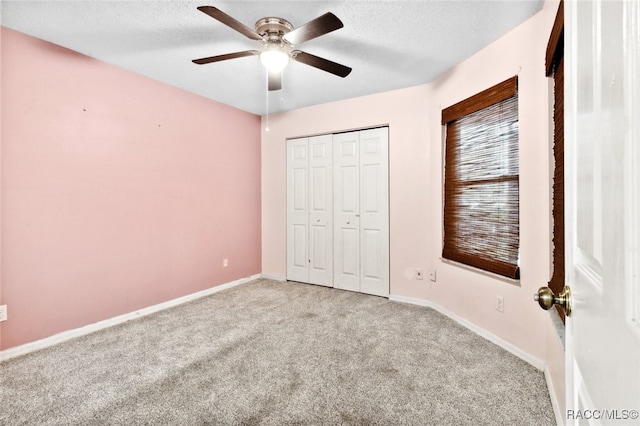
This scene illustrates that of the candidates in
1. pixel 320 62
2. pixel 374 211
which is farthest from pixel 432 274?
pixel 320 62

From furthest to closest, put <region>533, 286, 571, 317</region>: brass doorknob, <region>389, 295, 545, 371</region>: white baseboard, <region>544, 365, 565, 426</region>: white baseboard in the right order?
<region>389, 295, 545, 371</region>: white baseboard, <region>544, 365, 565, 426</region>: white baseboard, <region>533, 286, 571, 317</region>: brass doorknob

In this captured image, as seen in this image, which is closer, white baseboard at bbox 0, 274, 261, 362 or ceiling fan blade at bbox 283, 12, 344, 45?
ceiling fan blade at bbox 283, 12, 344, 45

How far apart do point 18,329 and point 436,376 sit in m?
3.07

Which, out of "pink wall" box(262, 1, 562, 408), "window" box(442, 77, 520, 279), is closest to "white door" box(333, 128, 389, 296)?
"pink wall" box(262, 1, 562, 408)

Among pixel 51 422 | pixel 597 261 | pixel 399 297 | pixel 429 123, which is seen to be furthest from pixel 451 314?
pixel 51 422

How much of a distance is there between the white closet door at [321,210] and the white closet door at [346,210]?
78 mm

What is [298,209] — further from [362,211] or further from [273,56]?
[273,56]

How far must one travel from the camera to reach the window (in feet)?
7.88

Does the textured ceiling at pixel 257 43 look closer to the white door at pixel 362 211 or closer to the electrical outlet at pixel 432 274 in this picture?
the white door at pixel 362 211

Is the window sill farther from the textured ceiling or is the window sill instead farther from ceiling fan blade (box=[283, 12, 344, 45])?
ceiling fan blade (box=[283, 12, 344, 45])

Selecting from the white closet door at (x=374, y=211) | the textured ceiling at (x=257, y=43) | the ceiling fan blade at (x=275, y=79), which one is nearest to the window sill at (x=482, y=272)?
the white closet door at (x=374, y=211)

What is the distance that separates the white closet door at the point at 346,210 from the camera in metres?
3.89

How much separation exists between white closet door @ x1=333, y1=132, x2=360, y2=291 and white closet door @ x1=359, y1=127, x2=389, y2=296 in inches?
2.7

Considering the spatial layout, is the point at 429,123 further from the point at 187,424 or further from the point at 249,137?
the point at 187,424
